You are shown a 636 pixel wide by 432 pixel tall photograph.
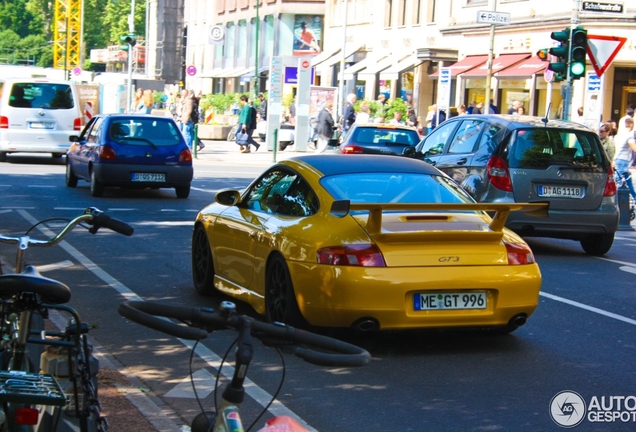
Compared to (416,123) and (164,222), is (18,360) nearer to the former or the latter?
(164,222)

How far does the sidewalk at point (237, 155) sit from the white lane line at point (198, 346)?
16320 millimetres

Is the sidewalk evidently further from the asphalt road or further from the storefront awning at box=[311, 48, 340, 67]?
the storefront awning at box=[311, 48, 340, 67]

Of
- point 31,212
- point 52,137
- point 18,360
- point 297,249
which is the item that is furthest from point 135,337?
point 52,137

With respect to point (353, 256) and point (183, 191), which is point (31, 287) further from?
point (183, 191)

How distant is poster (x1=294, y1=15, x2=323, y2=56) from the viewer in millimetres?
74438

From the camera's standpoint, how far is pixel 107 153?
1942cm

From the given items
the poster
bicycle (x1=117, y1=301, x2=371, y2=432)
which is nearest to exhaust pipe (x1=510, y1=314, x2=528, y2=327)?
bicycle (x1=117, y1=301, x2=371, y2=432)

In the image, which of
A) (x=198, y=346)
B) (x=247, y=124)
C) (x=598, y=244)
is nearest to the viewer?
(x=198, y=346)

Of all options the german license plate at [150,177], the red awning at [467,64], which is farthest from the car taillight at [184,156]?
the red awning at [467,64]

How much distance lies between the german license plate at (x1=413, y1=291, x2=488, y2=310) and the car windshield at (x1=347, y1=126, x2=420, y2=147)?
1602 centimetres

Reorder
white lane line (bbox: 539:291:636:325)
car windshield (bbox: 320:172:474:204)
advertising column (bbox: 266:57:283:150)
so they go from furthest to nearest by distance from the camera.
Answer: advertising column (bbox: 266:57:283:150) < white lane line (bbox: 539:291:636:325) < car windshield (bbox: 320:172:474:204)

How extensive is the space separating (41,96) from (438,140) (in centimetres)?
1420

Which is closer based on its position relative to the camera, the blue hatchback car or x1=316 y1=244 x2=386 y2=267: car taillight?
x1=316 y1=244 x2=386 y2=267: car taillight

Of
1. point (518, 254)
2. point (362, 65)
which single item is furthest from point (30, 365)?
point (362, 65)
